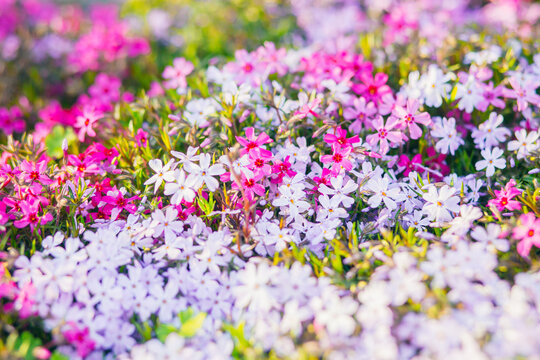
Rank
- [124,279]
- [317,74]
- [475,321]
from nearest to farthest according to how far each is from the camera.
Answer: [475,321] < [124,279] < [317,74]

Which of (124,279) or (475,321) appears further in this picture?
(124,279)

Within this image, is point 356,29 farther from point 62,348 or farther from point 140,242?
point 62,348

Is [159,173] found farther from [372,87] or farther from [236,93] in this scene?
[372,87]

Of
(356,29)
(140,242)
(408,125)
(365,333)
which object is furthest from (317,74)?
(356,29)

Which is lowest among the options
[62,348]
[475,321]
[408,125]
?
[62,348]

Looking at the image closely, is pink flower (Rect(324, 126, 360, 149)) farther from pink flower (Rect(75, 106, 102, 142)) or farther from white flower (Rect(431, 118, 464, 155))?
pink flower (Rect(75, 106, 102, 142))

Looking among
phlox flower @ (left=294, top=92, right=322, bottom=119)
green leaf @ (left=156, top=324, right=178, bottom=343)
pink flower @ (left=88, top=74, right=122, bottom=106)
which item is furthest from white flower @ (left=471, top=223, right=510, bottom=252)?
pink flower @ (left=88, top=74, right=122, bottom=106)
